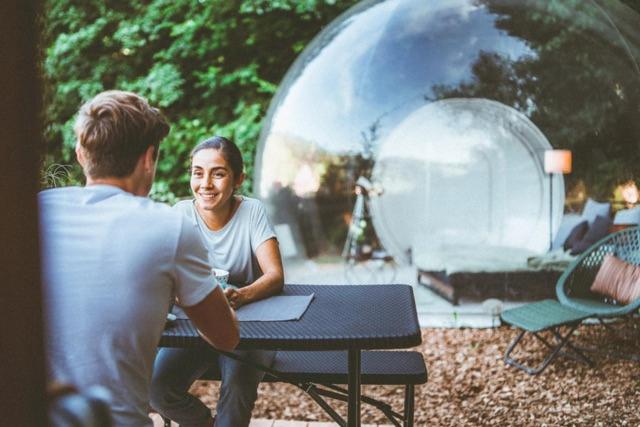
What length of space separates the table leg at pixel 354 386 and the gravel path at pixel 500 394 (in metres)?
1.48

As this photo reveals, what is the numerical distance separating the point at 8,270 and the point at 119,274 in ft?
2.15

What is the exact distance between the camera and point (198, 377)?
2.54m

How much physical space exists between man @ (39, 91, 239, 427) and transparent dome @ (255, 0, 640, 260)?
486 cm

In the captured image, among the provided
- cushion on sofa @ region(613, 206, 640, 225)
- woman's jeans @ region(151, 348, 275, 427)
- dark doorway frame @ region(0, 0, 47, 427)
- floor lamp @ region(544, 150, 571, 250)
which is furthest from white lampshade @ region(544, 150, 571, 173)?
dark doorway frame @ region(0, 0, 47, 427)

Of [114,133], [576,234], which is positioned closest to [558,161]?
[576,234]

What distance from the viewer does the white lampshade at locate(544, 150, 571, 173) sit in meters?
6.09

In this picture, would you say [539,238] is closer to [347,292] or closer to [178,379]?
[347,292]

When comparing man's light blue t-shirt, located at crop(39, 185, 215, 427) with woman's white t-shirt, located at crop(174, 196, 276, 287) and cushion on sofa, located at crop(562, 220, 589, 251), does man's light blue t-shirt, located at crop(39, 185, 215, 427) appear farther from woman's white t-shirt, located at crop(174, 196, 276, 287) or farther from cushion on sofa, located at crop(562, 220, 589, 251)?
cushion on sofa, located at crop(562, 220, 589, 251)

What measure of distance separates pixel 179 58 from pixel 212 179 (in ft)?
20.6

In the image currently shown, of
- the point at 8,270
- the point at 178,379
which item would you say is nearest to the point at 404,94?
the point at 178,379

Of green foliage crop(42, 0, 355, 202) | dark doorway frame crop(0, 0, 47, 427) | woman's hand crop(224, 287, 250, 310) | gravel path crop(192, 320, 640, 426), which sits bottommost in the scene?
gravel path crop(192, 320, 640, 426)

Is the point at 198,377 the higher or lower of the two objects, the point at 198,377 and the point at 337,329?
the lower

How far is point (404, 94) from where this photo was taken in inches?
267

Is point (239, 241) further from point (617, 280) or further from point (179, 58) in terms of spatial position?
point (179, 58)
